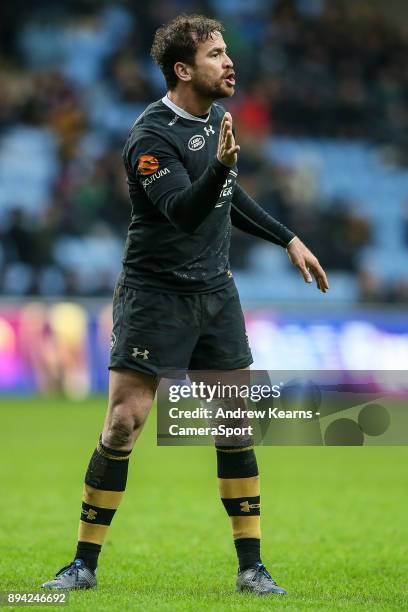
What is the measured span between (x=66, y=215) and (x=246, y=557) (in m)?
13.9

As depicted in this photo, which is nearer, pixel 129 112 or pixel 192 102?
pixel 192 102

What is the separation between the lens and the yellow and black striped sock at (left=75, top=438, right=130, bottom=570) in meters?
5.53

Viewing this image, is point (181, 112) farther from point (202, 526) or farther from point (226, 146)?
point (202, 526)

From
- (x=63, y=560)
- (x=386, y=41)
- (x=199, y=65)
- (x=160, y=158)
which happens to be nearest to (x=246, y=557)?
(x=63, y=560)

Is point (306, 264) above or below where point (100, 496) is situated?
above

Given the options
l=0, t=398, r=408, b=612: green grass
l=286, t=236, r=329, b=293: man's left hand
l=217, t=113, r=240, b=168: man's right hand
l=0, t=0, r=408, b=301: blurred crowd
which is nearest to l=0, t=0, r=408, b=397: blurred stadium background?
l=0, t=0, r=408, b=301: blurred crowd

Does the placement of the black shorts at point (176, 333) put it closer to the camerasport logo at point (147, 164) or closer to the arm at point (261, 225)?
the arm at point (261, 225)

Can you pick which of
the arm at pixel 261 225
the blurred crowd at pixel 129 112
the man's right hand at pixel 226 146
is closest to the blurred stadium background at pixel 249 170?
the blurred crowd at pixel 129 112

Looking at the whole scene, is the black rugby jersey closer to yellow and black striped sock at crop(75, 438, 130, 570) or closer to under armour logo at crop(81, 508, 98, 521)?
yellow and black striped sock at crop(75, 438, 130, 570)

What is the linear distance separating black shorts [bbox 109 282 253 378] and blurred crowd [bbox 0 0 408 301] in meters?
12.0

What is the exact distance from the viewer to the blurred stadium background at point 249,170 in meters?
16.8

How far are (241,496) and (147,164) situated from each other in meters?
1.50

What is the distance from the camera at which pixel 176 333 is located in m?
5.51

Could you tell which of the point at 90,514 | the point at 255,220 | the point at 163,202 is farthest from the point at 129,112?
the point at 163,202
